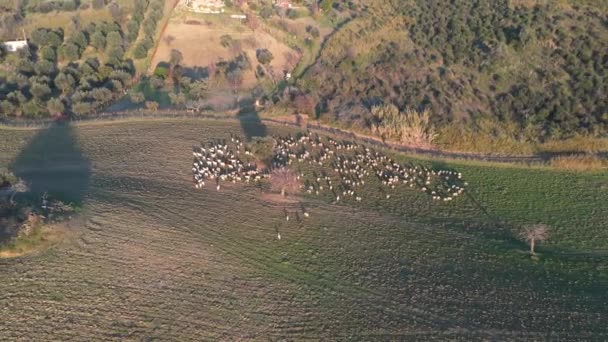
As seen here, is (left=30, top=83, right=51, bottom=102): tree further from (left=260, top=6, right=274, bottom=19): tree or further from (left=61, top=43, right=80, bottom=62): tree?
(left=260, top=6, right=274, bottom=19): tree

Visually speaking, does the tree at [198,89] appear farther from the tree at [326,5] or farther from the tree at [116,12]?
the tree at [326,5]

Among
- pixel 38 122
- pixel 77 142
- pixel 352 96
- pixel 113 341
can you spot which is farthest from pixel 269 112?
pixel 113 341

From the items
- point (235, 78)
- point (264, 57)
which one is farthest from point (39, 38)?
point (264, 57)

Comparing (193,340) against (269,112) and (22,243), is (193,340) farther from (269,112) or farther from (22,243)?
(269,112)

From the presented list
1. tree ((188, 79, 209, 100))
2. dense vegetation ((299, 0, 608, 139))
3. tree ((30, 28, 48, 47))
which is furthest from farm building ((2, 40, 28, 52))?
dense vegetation ((299, 0, 608, 139))

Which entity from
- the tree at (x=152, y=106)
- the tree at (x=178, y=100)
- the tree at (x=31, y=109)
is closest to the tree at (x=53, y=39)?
the tree at (x=31, y=109)
